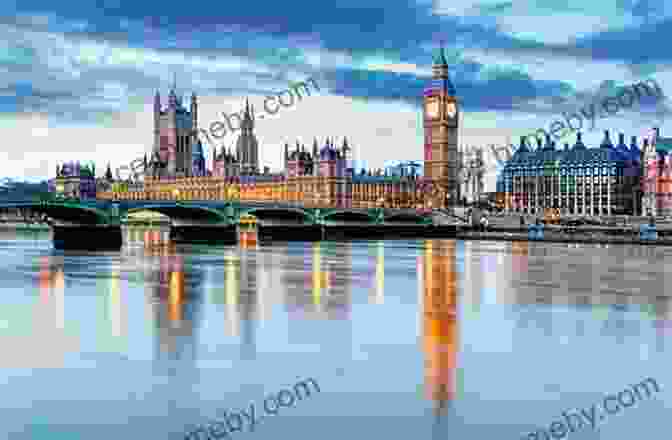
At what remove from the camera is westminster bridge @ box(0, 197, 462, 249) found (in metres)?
55.6

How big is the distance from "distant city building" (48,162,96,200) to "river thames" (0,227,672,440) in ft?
435

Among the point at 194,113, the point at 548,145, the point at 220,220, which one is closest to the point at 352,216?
the point at 220,220

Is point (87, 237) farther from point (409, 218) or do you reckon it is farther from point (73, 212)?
point (409, 218)

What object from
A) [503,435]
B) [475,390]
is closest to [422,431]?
[503,435]

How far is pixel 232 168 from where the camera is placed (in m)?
143

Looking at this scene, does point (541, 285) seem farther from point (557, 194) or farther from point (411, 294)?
point (557, 194)

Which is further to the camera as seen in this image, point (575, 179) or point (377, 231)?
point (575, 179)

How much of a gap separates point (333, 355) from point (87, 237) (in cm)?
4598

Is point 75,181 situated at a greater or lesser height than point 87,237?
greater

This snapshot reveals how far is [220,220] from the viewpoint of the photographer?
221 ft

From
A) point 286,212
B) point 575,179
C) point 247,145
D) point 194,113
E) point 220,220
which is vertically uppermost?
point 194,113

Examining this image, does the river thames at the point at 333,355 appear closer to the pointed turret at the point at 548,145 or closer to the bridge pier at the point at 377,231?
the bridge pier at the point at 377,231

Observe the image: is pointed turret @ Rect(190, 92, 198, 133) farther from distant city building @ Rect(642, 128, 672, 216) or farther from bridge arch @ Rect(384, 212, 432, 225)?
distant city building @ Rect(642, 128, 672, 216)

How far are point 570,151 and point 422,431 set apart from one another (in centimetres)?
12661
